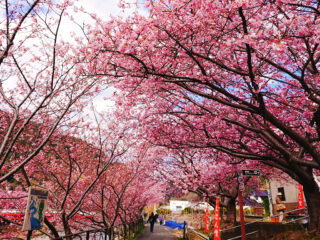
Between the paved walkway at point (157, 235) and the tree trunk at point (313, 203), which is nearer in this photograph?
the tree trunk at point (313, 203)

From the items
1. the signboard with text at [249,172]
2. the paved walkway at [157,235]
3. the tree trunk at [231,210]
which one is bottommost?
the paved walkway at [157,235]

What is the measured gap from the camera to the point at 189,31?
5680 mm

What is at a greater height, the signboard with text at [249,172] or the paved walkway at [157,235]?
the signboard with text at [249,172]

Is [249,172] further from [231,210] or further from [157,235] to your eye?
[157,235]

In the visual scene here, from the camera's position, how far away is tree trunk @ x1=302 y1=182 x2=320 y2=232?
22.5ft

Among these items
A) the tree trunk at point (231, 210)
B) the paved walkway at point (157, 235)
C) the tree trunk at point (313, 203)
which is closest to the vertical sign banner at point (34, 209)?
the tree trunk at point (313, 203)

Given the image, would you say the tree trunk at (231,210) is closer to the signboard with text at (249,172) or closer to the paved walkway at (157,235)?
the paved walkway at (157,235)

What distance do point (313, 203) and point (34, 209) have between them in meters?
7.38

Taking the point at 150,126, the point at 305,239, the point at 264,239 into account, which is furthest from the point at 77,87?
the point at 264,239

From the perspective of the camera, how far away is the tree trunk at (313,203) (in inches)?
270

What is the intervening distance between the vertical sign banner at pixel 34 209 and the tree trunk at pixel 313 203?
275 inches

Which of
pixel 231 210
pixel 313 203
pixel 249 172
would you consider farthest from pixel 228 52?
pixel 231 210

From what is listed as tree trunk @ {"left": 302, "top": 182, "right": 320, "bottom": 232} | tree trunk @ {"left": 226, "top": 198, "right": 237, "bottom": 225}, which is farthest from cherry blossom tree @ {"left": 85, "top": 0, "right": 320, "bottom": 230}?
tree trunk @ {"left": 226, "top": 198, "right": 237, "bottom": 225}

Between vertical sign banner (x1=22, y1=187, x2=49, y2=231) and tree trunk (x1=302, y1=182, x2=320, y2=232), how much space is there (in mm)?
6973
